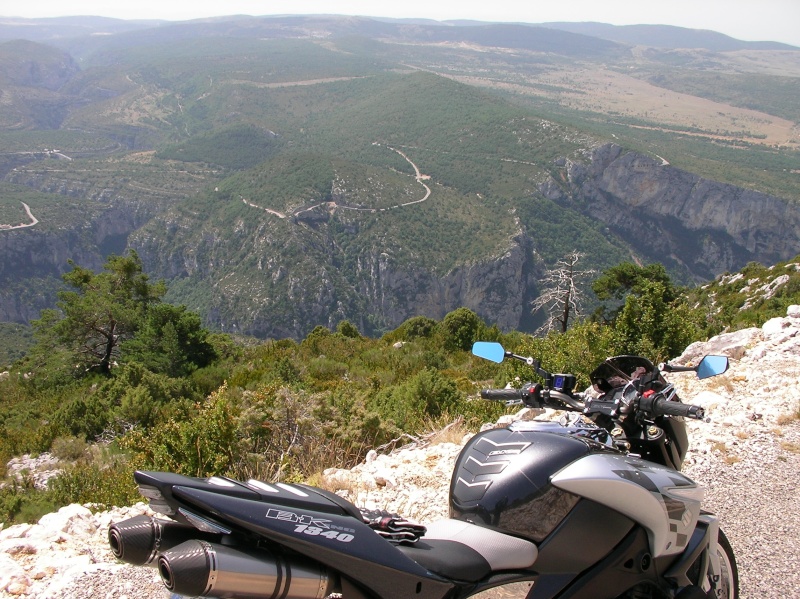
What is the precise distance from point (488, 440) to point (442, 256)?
95.2 meters

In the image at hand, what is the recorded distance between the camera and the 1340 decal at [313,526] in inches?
75.5

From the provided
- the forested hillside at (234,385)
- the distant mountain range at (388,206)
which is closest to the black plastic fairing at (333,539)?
the forested hillside at (234,385)

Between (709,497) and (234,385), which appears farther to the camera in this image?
(234,385)

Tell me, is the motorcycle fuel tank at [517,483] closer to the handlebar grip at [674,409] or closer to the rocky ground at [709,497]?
the handlebar grip at [674,409]

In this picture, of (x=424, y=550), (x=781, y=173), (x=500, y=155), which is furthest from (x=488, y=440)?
(x=781, y=173)

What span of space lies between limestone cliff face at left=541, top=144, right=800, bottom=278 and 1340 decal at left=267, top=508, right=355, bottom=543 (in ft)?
396

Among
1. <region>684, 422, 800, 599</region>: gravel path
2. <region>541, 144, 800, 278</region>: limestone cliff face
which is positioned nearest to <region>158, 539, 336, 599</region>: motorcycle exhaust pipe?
<region>684, 422, 800, 599</region>: gravel path

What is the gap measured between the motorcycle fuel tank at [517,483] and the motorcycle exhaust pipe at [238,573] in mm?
732

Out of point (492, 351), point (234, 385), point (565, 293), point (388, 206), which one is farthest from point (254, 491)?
point (388, 206)

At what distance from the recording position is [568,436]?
8.47 feet

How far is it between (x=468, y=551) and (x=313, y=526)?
0.68m

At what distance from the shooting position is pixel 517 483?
240 centimetres

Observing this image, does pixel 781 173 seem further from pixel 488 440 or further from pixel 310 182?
pixel 488 440

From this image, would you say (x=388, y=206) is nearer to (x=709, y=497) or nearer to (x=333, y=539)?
(x=709, y=497)
